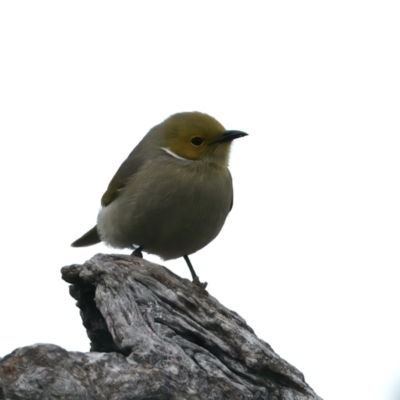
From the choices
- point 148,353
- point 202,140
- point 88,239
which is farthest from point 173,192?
point 148,353

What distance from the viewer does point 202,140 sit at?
8.17 m

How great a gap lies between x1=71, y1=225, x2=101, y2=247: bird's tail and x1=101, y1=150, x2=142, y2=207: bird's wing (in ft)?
3.20

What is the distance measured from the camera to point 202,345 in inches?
229

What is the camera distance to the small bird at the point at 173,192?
298 inches

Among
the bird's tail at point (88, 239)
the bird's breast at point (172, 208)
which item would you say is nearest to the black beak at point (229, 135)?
the bird's breast at point (172, 208)

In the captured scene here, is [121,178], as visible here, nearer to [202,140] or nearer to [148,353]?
[202,140]

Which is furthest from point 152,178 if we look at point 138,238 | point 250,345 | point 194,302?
point 250,345

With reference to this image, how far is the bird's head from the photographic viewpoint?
8102 mm

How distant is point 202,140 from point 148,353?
3304 mm

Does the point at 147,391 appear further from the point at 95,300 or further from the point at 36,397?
the point at 95,300

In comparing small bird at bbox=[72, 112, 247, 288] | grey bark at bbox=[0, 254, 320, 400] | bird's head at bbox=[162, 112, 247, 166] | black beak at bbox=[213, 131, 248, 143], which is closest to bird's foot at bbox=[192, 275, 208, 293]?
grey bark at bbox=[0, 254, 320, 400]

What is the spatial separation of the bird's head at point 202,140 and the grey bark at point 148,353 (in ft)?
5.95

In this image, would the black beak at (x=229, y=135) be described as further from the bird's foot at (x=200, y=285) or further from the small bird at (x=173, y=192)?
the bird's foot at (x=200, y=285)

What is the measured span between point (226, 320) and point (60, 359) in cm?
166
